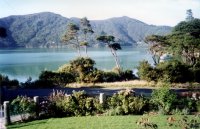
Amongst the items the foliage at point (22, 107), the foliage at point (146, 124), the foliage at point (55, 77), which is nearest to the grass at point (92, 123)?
the foliage at point (22, 107)

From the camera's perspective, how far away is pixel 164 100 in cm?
1399

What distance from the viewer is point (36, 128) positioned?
11703 mm

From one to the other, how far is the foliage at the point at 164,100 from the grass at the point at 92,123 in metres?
0.78

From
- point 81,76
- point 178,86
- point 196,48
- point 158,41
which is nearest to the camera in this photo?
point 178,86

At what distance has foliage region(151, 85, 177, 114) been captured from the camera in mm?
13836

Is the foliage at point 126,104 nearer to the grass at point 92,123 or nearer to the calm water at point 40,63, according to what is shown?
the grass at point 92,123

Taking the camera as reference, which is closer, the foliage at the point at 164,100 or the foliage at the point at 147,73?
the foliage at the point at 164,100

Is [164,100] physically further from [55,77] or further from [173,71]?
[55,77]

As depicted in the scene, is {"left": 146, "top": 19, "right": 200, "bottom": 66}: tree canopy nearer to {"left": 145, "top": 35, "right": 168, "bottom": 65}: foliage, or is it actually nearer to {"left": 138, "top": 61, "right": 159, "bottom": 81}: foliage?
{"left": 145, "top": 35, "right": 168, "bottom": 65}: foliage

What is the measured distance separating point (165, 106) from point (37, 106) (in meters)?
5.07

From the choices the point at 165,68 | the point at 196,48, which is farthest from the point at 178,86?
the point at 196,48

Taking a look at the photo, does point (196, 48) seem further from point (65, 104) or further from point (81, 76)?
point (65, 104)

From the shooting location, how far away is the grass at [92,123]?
11.4 m

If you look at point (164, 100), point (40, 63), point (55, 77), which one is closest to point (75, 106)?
point (164, 100)
